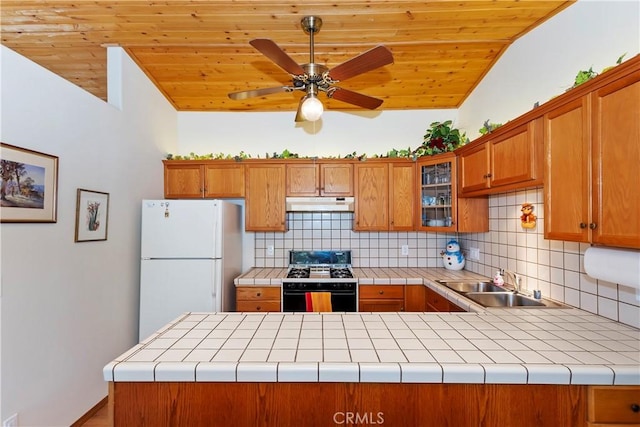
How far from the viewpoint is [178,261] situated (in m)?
2.68

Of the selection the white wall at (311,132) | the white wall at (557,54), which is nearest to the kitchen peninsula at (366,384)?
the white wall at (557,54)

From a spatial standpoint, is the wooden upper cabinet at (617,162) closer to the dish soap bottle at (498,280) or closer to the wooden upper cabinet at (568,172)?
the wooden upper cabinet at (568,172)

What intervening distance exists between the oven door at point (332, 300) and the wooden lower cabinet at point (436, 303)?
0.66 meters

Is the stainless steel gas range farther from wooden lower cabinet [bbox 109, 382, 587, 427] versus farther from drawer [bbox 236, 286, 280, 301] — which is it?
wooden lower cabinet [bbox 109, 382, 587, 427]

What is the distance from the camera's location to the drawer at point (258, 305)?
284cm

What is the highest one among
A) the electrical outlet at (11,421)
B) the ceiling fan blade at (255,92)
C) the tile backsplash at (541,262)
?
the ceiling fan blade at (255,92)

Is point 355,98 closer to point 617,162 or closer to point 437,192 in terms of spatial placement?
point 437,192

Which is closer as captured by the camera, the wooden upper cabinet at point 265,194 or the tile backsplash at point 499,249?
the tile backsplash at point 499,249

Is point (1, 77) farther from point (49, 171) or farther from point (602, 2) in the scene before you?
point (602, 2)

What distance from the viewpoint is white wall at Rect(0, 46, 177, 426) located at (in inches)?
66.4

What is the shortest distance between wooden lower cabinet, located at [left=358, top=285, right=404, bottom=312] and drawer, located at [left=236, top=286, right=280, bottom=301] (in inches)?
31.9

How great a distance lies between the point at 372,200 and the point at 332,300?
1118mm

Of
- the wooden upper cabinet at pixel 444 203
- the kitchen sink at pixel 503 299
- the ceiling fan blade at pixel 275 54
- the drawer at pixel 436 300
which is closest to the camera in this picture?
the ceiling fan blade at pixel 275 54

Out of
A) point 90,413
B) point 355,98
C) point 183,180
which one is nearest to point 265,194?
point 183,180
